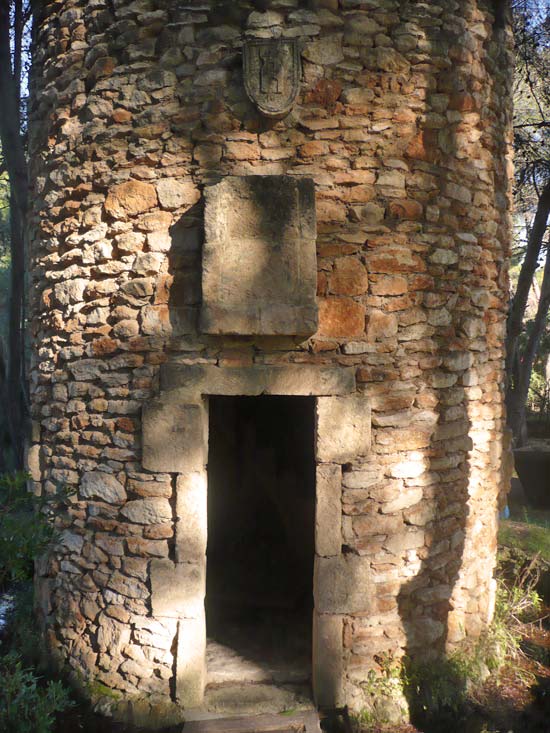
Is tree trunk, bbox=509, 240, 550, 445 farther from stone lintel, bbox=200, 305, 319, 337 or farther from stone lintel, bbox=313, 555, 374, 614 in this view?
stone lintel, bbox=200, 305, 319, 337

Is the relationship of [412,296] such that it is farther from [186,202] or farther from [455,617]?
[455,617]

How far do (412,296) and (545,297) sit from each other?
7.76 metres

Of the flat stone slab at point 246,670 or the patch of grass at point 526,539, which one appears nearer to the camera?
the flat stone slab at point 246,670

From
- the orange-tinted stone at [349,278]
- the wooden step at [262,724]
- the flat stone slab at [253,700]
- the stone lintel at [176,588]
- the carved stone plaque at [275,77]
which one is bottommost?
the wooden step at [262,724]

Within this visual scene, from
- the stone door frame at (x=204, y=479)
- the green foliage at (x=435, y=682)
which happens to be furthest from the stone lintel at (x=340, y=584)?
the green foliage at (x=435, y=682)

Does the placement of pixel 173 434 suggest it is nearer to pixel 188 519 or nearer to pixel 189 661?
pixel 188 519

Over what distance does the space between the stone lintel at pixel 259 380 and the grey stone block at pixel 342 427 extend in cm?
8

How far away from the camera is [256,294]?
Result: 3719 millimetres

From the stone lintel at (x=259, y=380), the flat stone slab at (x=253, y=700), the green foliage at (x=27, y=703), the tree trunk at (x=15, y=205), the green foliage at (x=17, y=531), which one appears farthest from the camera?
the tree trunk at (x=15, y=205)

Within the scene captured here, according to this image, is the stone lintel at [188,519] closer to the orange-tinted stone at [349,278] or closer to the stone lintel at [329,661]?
the stone lintel at [329,661]

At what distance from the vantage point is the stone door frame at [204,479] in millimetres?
3846

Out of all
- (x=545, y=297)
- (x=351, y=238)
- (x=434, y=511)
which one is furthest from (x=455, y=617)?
(x=545, y=297)

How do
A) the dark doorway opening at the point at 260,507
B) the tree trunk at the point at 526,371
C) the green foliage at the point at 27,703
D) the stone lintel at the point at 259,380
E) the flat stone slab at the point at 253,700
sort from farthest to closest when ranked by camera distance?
1. the tree trunk at the point at 526,371
2. the dark doorway opening at the point at 260,507
3. the flat stone slab at the point at 253,700
4. the stone lintel at the point at 259,380
5. the green foliage at the point at 27,703

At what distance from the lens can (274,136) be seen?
12.5ft
